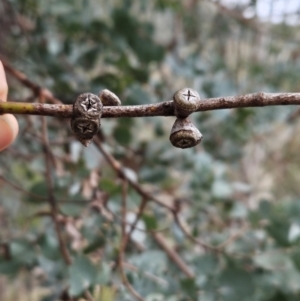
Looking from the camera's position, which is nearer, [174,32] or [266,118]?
[266,118]

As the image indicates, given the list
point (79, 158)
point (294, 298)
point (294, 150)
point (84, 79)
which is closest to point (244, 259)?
point (294, 298)

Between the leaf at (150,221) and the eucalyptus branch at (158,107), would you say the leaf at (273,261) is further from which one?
the eucalyptus branch at (158,107)

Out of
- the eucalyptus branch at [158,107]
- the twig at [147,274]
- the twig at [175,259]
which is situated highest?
the twig at [175,259]

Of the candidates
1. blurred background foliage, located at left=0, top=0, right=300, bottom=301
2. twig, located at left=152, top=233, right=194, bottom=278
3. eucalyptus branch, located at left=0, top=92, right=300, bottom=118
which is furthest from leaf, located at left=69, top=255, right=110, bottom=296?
eucalyptus branch, located at left=0, top=92, right=300, bottom=118

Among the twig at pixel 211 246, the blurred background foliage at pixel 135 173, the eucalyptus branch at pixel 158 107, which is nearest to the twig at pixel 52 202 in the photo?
the blurred background foliage at pixel 135 173

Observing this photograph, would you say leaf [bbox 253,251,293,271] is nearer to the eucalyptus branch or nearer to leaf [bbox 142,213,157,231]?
leaf [bbox 142,213,157,231]

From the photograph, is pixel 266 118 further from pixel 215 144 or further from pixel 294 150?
pixel 294 150
